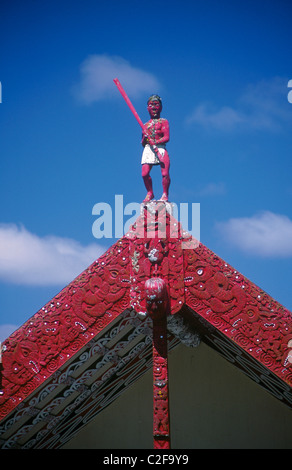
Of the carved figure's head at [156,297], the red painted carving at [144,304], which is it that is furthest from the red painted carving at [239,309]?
the carved figure's head at [156,297]

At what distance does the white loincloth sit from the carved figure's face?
42 centimetres

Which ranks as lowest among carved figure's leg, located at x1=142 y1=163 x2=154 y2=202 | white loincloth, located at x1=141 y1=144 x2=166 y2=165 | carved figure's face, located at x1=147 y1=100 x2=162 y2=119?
carved figure's leg, located at x1=142 y1=163 x2=154 y2=202

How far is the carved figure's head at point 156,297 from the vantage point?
25.0 ft

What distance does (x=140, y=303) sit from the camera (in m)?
7.88

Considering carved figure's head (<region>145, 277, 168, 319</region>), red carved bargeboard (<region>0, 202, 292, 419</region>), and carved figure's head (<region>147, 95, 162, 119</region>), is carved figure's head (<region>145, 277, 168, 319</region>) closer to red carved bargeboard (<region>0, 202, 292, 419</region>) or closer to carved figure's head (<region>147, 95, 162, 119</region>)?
red carved bargeboard (<region>0, 202, 292, 419</region>)

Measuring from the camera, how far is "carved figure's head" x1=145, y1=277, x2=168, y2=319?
761 cm

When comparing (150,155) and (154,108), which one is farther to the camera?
(154,108)

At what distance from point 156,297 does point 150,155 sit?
6.23 ft

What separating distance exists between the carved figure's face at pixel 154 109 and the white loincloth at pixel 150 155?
42cm

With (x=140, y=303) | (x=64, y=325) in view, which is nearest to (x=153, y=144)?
(x=140, y=303)

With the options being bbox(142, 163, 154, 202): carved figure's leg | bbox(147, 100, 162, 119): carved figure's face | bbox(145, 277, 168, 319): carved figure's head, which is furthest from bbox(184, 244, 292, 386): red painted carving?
bbox(147, 100, 162, 119): carved figure's face

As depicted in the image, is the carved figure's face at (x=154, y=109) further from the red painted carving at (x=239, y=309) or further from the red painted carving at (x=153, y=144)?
the red painted carving at (x=239, y=309)

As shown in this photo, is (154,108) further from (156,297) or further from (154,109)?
(156,297)
